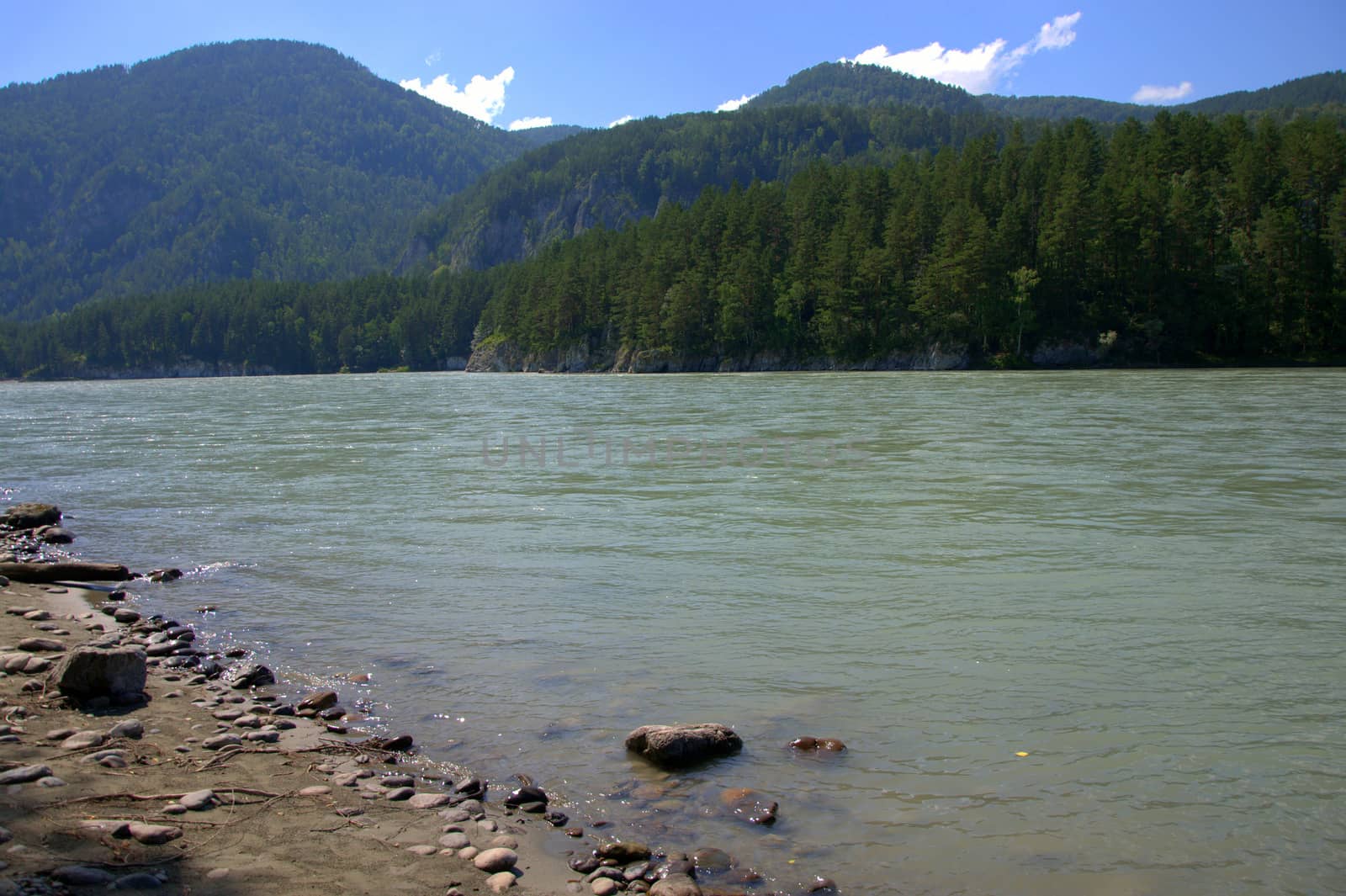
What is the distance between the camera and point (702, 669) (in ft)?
28.5

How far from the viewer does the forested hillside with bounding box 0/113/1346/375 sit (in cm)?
8644

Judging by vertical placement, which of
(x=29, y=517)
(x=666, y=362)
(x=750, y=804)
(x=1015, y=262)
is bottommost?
(x=750, y=804)

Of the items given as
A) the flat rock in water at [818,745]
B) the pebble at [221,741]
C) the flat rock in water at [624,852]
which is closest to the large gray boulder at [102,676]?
the pebble at [221,741]

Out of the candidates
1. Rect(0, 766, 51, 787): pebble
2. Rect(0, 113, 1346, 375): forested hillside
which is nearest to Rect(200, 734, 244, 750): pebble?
Rect(0, 766, 51, 787): pebble

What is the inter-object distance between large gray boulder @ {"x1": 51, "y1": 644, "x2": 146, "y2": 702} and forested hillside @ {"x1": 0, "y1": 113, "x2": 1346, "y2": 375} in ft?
311

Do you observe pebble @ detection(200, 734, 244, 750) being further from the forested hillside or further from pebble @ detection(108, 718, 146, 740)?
the forested hillside

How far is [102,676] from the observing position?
302 inches

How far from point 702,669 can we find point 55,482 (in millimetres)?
→ 23097

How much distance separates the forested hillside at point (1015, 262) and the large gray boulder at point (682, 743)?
306 ft

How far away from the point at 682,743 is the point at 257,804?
2.97 m

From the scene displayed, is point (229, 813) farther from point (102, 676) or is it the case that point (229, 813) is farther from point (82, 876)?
point (102, 676)

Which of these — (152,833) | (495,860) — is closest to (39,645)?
(152,833)

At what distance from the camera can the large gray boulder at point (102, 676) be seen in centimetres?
768

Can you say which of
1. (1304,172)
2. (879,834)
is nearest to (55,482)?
(879,834)
